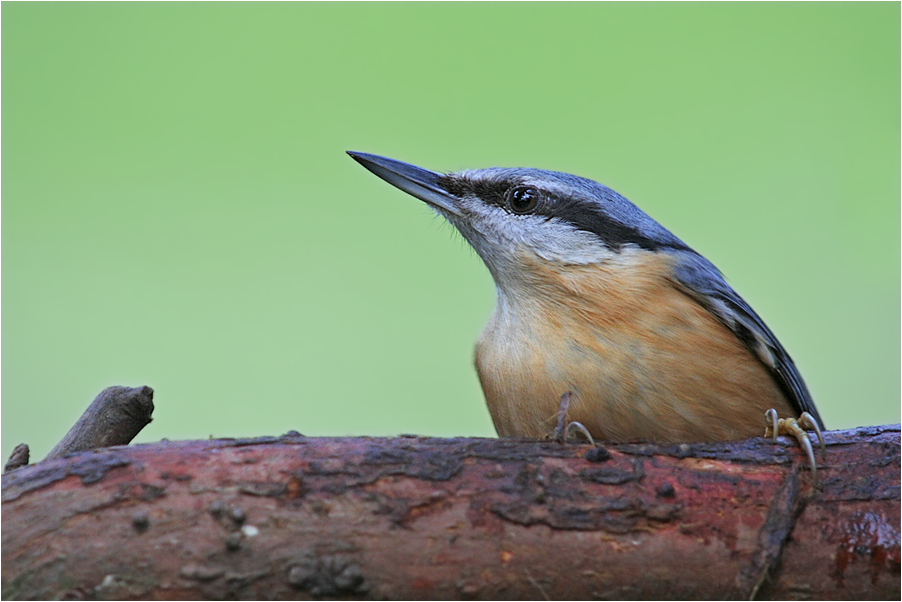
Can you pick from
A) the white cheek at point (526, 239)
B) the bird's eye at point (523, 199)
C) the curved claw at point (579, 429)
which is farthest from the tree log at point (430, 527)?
the bird's eye at point (523, 199)

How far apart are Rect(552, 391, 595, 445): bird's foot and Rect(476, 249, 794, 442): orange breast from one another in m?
0.06

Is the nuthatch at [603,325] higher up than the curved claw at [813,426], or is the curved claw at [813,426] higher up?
the nuthatch at [603,325]

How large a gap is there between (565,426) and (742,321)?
3.44ft

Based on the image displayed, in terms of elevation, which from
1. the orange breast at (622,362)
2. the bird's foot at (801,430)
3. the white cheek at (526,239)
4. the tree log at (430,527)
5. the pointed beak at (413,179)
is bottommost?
the tree log at (430,527)

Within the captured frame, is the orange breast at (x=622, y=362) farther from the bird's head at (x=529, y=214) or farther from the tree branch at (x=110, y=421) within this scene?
the tree branch at (x=110, y=421)

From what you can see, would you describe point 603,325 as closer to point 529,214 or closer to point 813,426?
point 529,214

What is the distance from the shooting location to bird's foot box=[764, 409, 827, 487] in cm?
227

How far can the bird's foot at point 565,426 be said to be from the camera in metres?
2.37

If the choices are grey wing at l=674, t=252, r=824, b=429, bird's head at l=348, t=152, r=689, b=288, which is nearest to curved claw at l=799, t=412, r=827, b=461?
grey wing at l=674, t=252, r=824, b=429

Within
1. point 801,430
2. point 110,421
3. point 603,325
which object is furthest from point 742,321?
point 110,421

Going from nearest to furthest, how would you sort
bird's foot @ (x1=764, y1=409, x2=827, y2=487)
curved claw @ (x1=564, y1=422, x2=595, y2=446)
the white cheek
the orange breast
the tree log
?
the tree log → bird's foot @ (x1=764, y1=409, x2=827, y2=487) → curved claw @ (x1=564, y1=422, x2=595, y2=446) → the orange breast → the white cheek

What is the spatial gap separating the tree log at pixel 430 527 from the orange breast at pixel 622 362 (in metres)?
0.55

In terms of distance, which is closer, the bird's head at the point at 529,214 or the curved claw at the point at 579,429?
the curved claw at the point at 579,429

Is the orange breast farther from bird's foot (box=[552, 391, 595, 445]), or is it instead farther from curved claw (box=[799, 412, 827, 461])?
curved claw (box=[799, 412, 827, 461])
